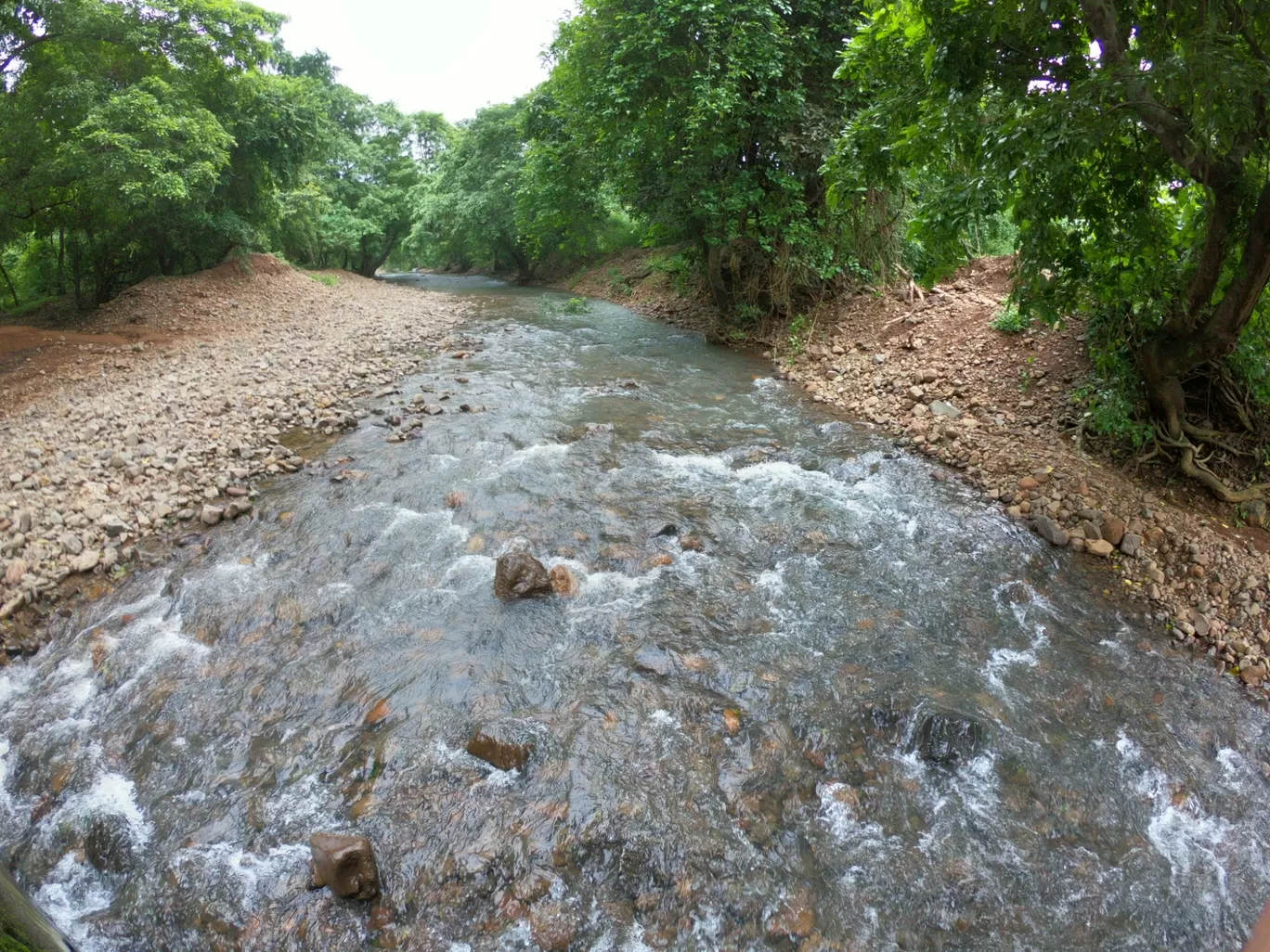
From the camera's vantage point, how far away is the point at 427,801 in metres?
3.87

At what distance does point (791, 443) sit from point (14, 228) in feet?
51.5

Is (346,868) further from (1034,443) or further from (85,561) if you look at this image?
(1034,443)

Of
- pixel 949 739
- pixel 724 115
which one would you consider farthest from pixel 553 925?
pixel 724 115

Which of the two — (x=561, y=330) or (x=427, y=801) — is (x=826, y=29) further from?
(x=427, y=801)

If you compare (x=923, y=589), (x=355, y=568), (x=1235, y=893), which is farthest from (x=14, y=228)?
(x=1235, y=893)

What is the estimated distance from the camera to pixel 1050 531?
642 cm

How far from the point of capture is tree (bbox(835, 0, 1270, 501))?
456 cm

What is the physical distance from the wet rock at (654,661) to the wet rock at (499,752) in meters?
1.04

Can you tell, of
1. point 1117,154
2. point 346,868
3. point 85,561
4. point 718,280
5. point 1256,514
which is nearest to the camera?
point 346,868

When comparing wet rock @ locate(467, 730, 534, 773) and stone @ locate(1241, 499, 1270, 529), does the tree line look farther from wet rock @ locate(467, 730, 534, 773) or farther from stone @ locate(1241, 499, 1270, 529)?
wet rock @ locate(467, 730, 534, 773)

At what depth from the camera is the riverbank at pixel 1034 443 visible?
550 cm

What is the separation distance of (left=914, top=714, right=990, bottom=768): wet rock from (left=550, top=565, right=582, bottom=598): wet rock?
9.48 feet

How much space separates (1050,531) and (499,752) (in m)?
5.57

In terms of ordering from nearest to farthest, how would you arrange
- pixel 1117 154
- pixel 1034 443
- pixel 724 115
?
1. pixel 1117 154
2. pixel 1034 443
3. pixel 724 115
